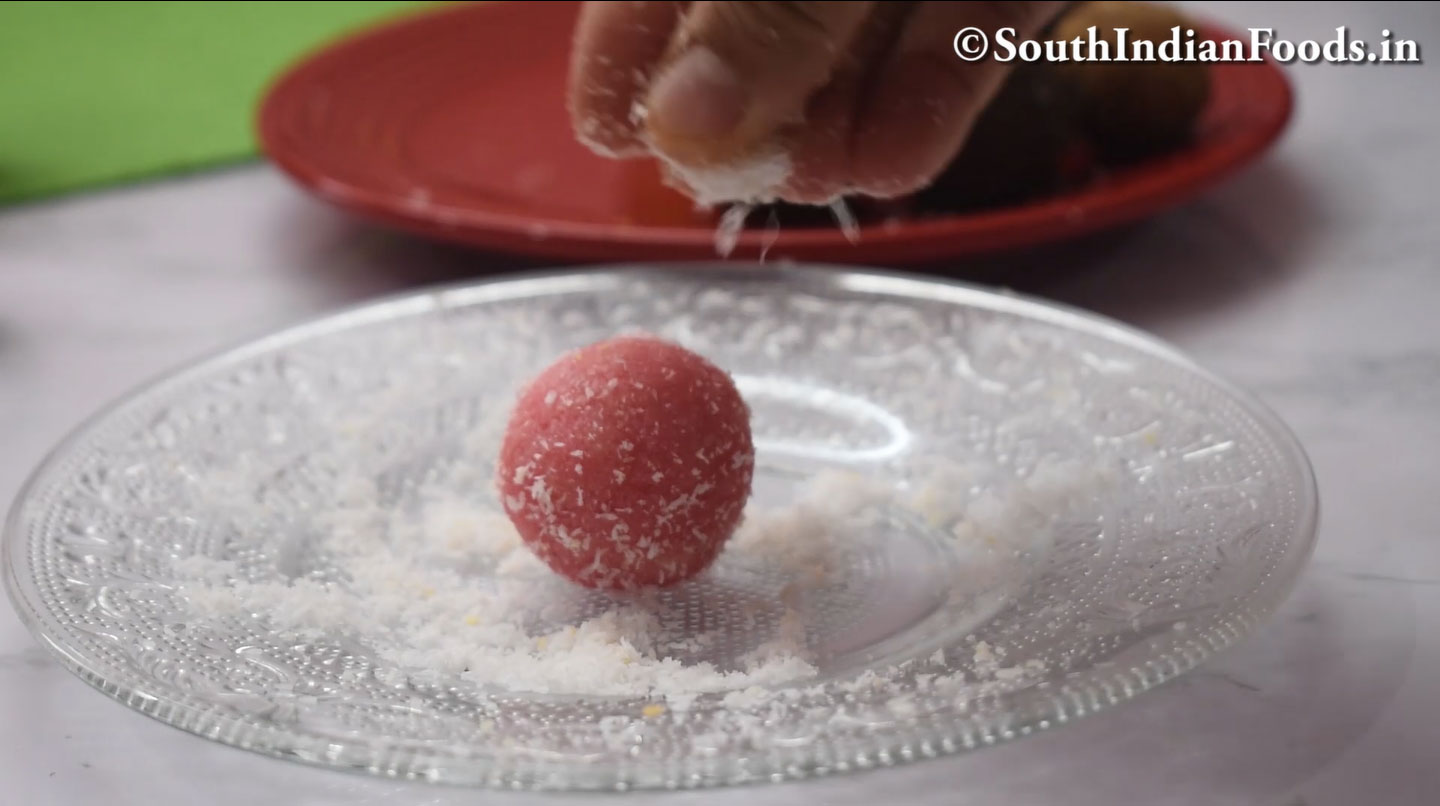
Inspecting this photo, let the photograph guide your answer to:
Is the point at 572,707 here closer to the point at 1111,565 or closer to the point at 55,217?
the point at 1111,565

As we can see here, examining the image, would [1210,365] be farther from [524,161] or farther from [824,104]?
[524,161]

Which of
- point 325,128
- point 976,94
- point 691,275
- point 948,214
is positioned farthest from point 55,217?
point 976,94

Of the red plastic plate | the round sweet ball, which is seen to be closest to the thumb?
the round sweet ball

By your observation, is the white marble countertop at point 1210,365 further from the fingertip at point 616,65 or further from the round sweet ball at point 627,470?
the fingertip at point 616,65

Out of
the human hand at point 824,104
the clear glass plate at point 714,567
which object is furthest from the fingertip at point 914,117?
the clear glass plate at point 714,567

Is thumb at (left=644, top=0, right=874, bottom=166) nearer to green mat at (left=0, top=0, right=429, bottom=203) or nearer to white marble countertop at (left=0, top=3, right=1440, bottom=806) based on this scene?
white marble countertop at (left=0, top=3, right=1440, bottom=806)
